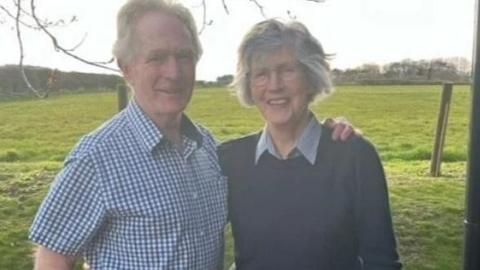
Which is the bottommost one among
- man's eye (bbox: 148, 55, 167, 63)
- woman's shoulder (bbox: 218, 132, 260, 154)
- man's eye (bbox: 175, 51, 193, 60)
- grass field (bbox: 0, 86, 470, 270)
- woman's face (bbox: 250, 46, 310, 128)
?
grass field (bbox: 0, 86, 470, 270)

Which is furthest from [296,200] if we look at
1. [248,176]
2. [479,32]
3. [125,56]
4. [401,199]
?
[401,199]

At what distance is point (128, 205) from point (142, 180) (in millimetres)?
64

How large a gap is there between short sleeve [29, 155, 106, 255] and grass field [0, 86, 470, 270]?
162 cm

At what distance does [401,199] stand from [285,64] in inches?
Result: 151

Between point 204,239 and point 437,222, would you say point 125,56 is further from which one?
point 437,222

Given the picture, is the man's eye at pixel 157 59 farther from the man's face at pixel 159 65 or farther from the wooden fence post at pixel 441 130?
the wooden fence post at pixel 441 130

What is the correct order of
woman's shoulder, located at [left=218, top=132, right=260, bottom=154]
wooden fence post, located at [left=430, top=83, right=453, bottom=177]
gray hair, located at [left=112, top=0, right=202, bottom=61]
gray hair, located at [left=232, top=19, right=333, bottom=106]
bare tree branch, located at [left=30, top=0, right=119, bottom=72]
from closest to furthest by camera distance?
1. gray hair, located at [left=112, top=0, right=202, bottom=61]
2. gray hair, located at [left=232, top=19, right=333, bottom=106]
3. woman's shoulder, located at [left=218, top=132, right=260, bottom=154]
4. bare tree branch, located at [left=30, top=0, right=119, bottom=72]
5. wooden fence post, located at [left=430, top=83, right=453, bottom=177]

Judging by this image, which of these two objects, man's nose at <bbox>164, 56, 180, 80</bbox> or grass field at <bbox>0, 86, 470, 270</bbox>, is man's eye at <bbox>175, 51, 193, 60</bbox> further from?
grass field at <bbox>0, 86, 470, 270</bbox>

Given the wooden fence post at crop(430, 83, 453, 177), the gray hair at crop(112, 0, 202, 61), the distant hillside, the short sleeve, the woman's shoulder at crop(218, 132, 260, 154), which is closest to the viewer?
the short sleeve

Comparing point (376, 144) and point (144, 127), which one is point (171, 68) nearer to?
point (144, 127)

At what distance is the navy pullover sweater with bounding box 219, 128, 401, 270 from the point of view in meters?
1.77

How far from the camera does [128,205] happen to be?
1654 millimetres

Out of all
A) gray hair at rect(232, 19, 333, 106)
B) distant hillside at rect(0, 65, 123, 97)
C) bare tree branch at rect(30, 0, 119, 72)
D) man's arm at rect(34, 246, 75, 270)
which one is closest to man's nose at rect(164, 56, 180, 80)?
gray hair at rect(232, 19, 333, 106)

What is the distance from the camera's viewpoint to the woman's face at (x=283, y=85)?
1.83m
